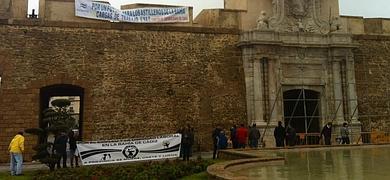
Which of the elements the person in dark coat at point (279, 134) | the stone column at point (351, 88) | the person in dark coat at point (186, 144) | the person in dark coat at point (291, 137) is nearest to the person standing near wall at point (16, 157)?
the person in dark coat at point (186, 144)

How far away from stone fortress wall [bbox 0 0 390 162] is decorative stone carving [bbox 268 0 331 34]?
0.95 m

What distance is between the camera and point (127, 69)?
16.7 meters

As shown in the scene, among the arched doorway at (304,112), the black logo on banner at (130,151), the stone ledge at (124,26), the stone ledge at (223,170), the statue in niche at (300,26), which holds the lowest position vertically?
the black logo on banner at (130,151)

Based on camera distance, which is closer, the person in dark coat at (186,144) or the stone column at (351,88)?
the person in dark coat at (186,144)

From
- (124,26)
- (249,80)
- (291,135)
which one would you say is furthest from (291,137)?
(124,26)

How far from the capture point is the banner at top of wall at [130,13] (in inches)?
655

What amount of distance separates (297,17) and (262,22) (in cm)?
186

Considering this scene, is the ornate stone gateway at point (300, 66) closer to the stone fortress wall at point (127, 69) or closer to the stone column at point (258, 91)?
the stone column at point (258, 91)

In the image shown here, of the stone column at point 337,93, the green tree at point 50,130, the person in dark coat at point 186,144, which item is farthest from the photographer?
the stone column at point 337,93

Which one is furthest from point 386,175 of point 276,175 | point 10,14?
point 10,14

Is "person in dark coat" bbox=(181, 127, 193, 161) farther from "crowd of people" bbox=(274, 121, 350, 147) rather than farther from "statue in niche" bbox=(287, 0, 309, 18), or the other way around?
"statue in niche" bbox=(287, 0, 309, 18)

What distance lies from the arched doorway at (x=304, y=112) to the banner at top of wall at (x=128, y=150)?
6.35m

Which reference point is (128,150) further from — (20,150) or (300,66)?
(300,66)

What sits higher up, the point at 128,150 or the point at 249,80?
the point at 249,80
